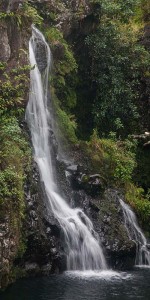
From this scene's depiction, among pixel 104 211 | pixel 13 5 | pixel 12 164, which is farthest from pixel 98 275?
pixel 13 5

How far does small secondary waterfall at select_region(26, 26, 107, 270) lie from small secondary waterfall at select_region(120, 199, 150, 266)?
1480 mm

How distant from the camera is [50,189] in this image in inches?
624

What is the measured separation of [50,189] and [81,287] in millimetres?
4482

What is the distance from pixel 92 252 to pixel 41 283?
2476mm

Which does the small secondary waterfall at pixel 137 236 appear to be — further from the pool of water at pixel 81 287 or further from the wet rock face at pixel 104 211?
the pool of water at pixel 81 287

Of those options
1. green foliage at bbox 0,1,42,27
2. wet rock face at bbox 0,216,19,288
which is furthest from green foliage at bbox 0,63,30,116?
wet rock face at bbox 0,216,19,288

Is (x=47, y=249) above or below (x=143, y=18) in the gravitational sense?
below

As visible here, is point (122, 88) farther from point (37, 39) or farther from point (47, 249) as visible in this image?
point (47, 249)

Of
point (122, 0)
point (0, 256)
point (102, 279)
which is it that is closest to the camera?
point (0, 256)

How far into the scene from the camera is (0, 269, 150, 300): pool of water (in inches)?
450

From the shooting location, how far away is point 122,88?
20.4 m

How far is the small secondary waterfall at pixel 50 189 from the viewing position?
1412 centimetres

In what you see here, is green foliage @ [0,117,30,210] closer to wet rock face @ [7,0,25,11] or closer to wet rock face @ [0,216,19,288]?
wet rock face @ [0,216,19,288]

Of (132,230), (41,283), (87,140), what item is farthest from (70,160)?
(41,283)
